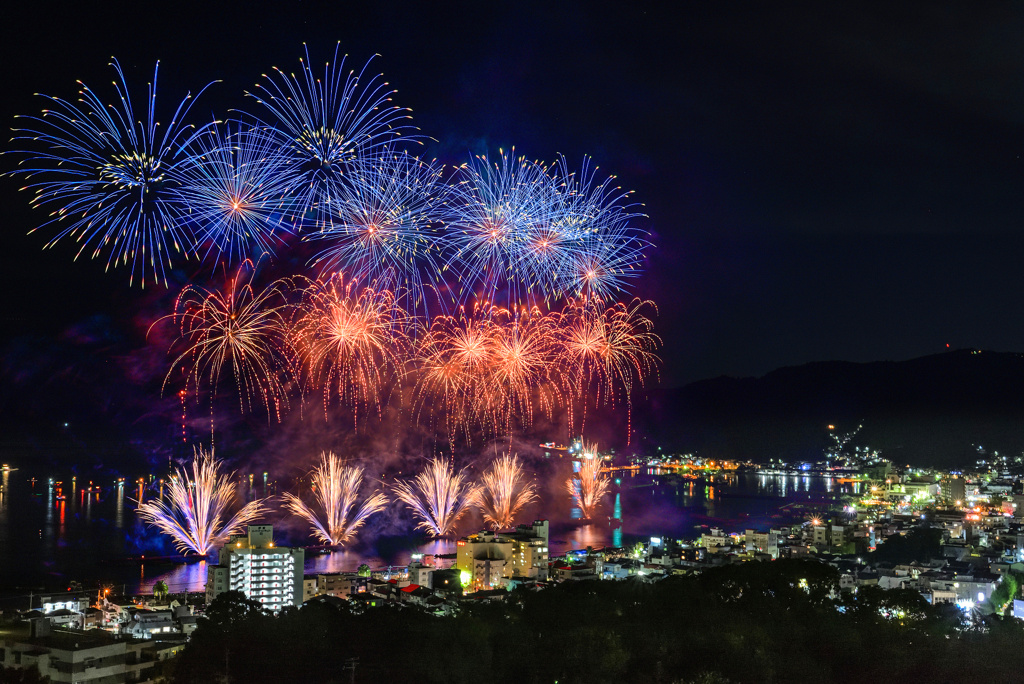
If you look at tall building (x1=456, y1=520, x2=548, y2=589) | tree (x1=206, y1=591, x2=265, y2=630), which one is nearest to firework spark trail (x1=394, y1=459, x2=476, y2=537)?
tall building (x1=456, y1=520, x2=548, y2=589)

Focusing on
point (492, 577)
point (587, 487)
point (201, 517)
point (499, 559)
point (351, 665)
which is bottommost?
point (492, 577)

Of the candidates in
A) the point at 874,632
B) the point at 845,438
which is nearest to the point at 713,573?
the point at 874,632

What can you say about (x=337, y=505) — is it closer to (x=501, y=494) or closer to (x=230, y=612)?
(x=501, y=494)

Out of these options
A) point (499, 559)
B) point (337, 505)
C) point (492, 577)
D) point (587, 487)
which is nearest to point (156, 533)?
point (337, 505)

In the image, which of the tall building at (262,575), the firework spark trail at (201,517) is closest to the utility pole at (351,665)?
the tall building at (262,575)

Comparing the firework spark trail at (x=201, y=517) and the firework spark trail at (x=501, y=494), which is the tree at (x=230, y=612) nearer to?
the firework spark trail at (x=201, y=517)

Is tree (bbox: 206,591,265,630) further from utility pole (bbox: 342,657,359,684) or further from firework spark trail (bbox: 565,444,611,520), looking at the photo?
firework spark trail (bbox: 565,444,611,520)
